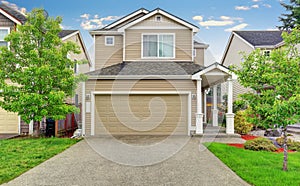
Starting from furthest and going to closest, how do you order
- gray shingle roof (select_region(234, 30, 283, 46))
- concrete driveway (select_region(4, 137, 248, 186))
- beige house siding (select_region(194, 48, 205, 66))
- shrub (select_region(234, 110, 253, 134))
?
gray shingle roof (select_region(234, 30, 283, 46))
beige house siding (select_region(194, 48, 205, 66))
shrub (select_region(234, 110, 253, 134))
concrete driveway (select_region(4, 137, 248, 186))

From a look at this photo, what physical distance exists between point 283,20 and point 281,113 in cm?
2685

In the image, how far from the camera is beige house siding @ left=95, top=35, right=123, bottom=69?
612 inches

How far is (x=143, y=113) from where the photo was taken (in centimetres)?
1220

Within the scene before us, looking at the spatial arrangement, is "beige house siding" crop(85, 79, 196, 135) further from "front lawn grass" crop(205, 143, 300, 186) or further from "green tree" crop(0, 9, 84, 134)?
"front lawn grass" crop(205, 143, 300, 186)

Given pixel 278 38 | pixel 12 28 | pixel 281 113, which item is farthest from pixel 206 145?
pixel 278 38

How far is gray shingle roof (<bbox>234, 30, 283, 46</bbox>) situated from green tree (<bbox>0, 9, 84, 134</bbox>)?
14.8 metres

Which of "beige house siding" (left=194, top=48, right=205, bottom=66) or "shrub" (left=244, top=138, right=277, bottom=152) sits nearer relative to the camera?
"shrub" (left=244, top=138, right=277, bottom=152)

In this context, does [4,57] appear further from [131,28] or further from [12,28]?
[131,28]

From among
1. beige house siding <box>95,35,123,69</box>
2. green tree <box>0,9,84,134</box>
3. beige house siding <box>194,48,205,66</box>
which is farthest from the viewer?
beige house siding <box>194,48,205,66</box>

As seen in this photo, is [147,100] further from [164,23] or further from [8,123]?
[8,123]

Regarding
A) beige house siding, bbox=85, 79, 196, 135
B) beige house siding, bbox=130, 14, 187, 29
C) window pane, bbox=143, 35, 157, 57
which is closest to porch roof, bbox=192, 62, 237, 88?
beige house siding, bbox=85, 79, 196, 135

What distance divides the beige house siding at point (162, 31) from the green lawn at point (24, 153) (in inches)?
257

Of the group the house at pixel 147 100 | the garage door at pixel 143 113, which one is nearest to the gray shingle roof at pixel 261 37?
the house at pixel 147 100

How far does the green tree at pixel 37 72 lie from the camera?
9.75 metres
